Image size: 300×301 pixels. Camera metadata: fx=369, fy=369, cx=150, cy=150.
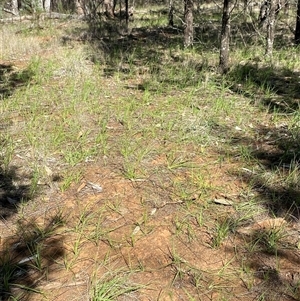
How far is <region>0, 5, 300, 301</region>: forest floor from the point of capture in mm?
2391

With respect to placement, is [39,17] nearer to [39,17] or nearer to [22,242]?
[39,17]

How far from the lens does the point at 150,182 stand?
344cm

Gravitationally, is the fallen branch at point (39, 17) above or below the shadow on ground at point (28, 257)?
above

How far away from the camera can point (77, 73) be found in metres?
6.46

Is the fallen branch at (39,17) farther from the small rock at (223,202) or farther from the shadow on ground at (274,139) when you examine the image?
the small rock at (223,202)

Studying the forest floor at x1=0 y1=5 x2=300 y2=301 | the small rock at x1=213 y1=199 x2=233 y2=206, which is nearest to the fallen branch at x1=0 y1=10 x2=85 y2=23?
the forest floor at x1=0 y1=5 x2=300 y2=301

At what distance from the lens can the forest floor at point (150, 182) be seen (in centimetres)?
239

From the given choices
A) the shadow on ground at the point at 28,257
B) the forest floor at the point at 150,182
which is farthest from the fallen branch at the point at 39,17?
the shadow on ground at the point at 28,257

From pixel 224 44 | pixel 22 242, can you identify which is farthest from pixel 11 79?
pixel 22 242

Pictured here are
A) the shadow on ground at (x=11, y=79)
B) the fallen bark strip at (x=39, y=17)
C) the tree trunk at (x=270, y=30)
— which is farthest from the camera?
the fallen bark strip at (x=39, y=17)

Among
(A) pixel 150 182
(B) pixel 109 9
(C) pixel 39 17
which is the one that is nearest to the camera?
(A) pixel 150 182

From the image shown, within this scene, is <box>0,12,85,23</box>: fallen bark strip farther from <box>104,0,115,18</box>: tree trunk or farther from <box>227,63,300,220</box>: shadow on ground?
<box>227,63,300,220</box>: shadow on ground

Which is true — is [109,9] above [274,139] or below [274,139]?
above

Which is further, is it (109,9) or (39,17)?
(109,9)
